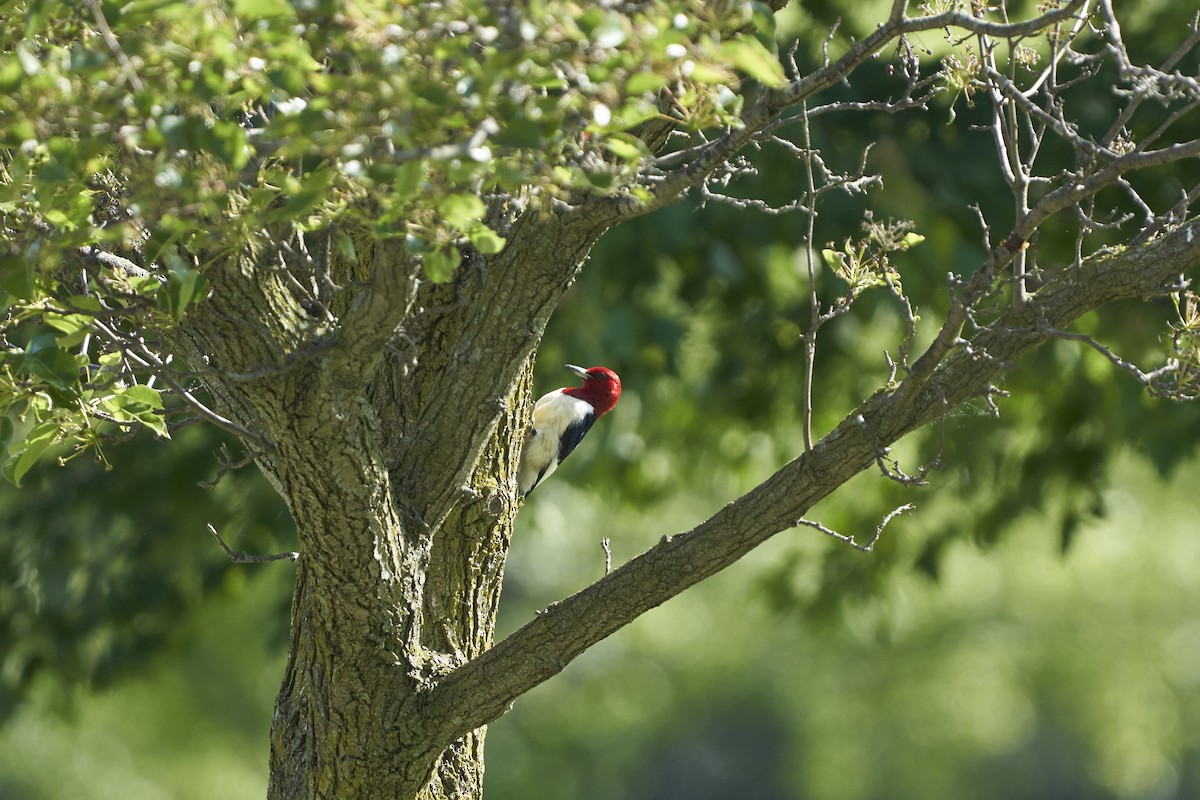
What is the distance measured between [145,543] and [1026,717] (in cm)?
1540

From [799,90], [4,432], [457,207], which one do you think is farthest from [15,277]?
[799,90]

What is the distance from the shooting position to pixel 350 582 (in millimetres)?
Answer: 3514

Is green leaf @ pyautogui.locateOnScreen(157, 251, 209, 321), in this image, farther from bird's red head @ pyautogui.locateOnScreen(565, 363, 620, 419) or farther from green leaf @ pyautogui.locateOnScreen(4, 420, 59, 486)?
bird's red head @ pyautogui.locateOnScreen(565, 363, 620, 419)

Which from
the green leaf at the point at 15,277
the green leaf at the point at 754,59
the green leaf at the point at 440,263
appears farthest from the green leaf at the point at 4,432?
the green leaf at the point at 754,59

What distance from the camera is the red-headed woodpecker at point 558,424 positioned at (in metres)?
6.04

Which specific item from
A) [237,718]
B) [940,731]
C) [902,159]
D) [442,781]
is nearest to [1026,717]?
[940,731]

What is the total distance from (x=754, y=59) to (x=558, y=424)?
4.34m

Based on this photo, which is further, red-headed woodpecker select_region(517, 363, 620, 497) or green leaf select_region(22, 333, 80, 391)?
red-headed woodpecker select_region(517, 363, 620, 497)

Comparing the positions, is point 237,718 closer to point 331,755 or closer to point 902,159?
point 902,159

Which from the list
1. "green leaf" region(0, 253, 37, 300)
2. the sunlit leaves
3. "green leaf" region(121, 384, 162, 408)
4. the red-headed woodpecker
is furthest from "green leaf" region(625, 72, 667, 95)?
the red-headed woodpecker

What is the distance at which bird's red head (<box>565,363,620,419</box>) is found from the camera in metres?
6.70

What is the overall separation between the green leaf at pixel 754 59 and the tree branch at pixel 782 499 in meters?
1.44

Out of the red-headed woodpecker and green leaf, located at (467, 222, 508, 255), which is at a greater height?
green leaf, located at (467, 222, 508, 255)

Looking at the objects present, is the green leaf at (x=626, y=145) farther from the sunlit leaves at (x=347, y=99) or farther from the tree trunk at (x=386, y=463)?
the tree trunk at (x=386, y=463)
